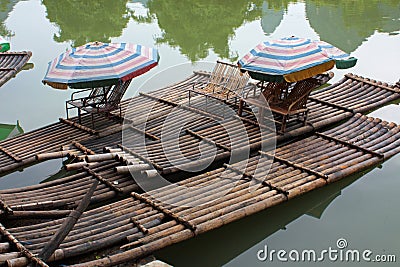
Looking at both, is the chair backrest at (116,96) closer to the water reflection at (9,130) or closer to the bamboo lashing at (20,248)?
the water reflection at (9,130)

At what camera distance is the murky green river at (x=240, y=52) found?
548 centimetres

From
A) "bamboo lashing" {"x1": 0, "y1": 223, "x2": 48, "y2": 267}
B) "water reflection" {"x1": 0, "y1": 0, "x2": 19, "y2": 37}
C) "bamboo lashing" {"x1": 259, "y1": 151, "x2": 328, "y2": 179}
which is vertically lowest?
"bamboo lashing" {"x1": 259, "y1": 151, "x2": 328, "y2": 179}

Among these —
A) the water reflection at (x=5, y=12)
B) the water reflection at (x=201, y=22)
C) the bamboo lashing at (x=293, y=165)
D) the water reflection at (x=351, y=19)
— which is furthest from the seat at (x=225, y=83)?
the water reflection at (x=5, y=12)

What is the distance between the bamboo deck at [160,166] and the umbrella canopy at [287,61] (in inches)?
32.5

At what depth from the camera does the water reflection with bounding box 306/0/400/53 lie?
12961 millimetres

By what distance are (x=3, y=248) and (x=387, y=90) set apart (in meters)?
6.81

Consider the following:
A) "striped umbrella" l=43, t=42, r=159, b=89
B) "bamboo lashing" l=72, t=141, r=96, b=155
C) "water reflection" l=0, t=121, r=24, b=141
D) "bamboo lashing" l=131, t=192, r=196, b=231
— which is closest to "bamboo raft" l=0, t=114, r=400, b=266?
"bamboo lashing" l=131, t=192, r=196, b=231

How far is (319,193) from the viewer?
6.28 meters

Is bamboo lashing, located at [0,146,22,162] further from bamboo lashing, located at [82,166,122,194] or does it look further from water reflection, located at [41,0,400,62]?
water reflection, located at [41,0,400,62]

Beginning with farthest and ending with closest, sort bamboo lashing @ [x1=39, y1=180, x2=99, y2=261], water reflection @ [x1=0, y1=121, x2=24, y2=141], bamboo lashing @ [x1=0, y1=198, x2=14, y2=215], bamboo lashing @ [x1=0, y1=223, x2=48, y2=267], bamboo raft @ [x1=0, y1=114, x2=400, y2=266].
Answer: water reflection @ [x1=0, y1=121, x2=24, y2=141] < bamboo lashing @ [x1=0, y1=198, x2=14, y2=215] < bamboo raft @ [x1=0, y1=114, x2=400, y2=266] < bamboo lashing @ [x1=39, y1=180, x2=99, y2=261] < bamboo lashing @ [x1=0, y1=223, x2=48, y2=267]

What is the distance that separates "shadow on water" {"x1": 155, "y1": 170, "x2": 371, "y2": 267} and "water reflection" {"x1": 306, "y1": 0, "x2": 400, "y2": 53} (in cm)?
652

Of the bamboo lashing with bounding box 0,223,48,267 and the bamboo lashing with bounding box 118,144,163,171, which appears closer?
the bamboo lashing with bounding box 0,223,48,267

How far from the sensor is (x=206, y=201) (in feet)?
18.7

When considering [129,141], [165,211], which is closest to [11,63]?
[129,141]
